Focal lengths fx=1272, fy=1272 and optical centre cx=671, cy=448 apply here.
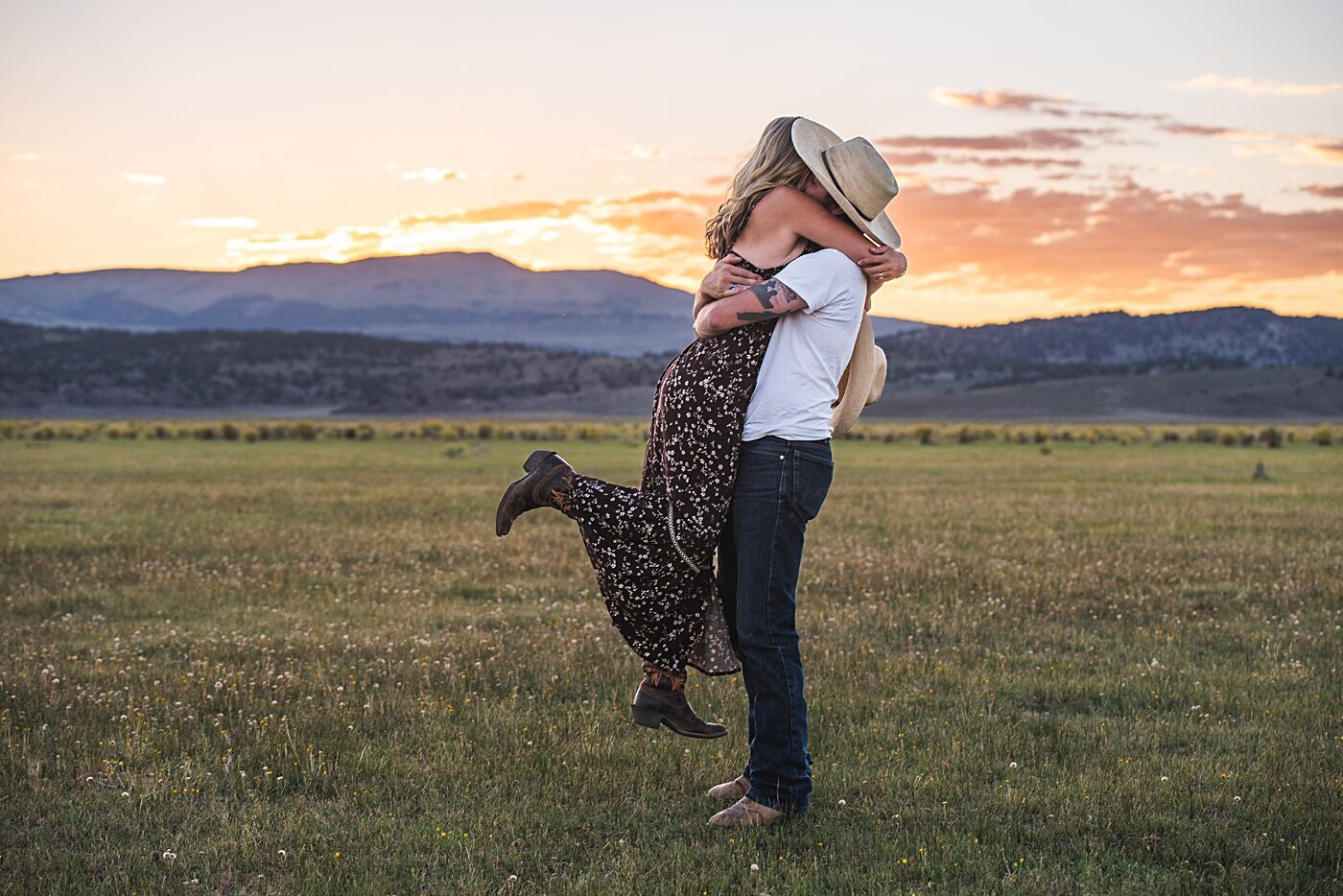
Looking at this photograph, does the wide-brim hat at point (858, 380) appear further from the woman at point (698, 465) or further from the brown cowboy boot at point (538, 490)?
the brown cowboy boot at point (538, 490)

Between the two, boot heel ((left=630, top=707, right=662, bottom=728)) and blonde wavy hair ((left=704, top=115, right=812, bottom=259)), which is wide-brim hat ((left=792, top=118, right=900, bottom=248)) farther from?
boot heel ((left=630, top=707, right=662, bottom=728))

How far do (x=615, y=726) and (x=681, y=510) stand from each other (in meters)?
2.42

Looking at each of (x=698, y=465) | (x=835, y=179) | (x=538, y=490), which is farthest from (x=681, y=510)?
(x=835, y=179)

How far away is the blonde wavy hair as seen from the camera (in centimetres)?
557

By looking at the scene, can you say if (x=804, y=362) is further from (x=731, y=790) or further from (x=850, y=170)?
(x=731, y=790)

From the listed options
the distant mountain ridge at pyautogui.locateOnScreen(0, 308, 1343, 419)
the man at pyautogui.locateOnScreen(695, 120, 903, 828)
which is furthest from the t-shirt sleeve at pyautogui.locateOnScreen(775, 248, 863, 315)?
the distant mountain ridge at pyautogui.locateOnScreen(0, 308, 1343, 419)

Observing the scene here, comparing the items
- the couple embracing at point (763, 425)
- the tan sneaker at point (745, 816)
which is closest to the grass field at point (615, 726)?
the tan sneaker at point (745, 816)

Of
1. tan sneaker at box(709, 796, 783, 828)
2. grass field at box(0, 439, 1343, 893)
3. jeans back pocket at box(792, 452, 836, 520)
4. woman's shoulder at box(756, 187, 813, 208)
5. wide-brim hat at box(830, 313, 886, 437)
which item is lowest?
grass field at box(0, 439, 1343, 893)

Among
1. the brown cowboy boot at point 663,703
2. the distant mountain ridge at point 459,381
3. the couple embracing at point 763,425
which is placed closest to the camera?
the couple embracing at point 763,425

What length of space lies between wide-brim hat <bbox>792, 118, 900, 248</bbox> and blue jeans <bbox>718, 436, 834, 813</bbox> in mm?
1065

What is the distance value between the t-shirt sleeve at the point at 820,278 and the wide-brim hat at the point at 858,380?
367 mm

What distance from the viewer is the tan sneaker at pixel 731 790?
6285 millimetres

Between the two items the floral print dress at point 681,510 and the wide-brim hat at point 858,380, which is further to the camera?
the wide-brim hat at point 858,380

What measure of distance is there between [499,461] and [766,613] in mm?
38826
